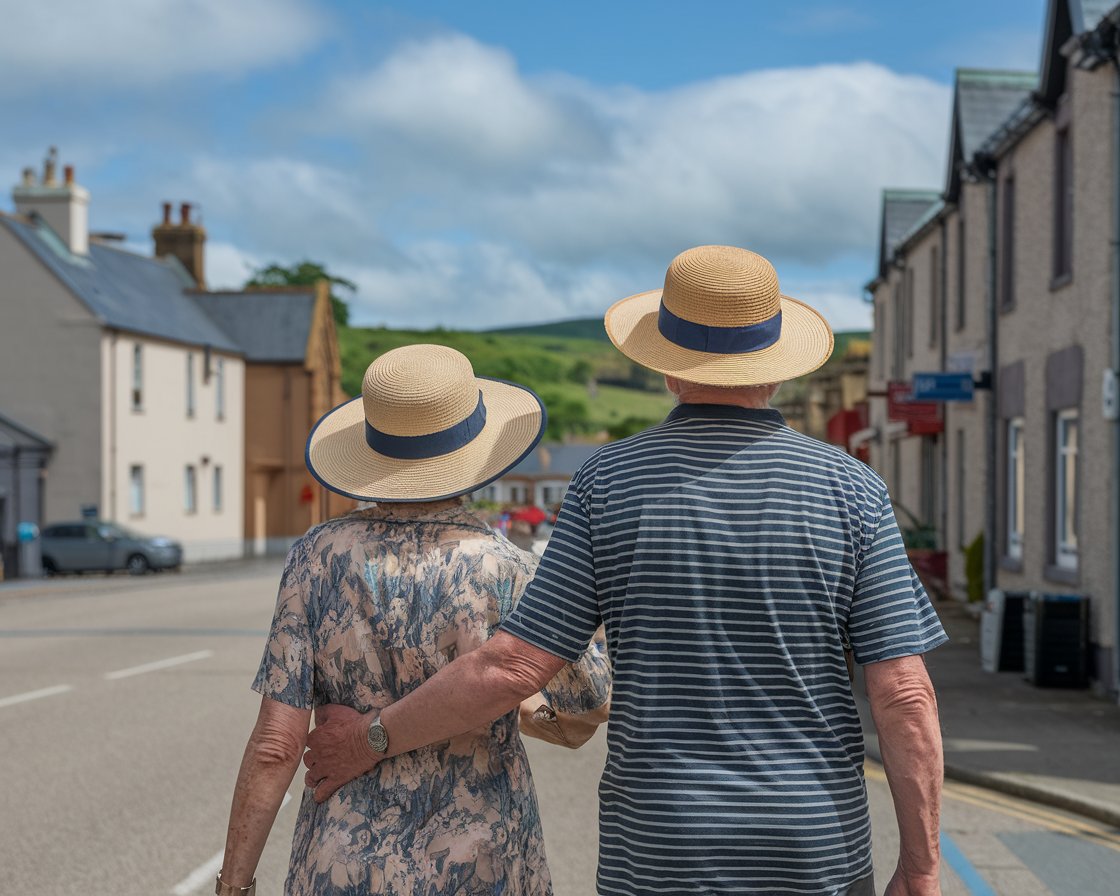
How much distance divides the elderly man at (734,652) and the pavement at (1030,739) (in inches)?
Result: 243

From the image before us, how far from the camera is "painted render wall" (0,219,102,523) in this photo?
4059 cm

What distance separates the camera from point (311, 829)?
2.91 metres

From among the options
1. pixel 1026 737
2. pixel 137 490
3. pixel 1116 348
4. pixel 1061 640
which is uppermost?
pixel 1116 348

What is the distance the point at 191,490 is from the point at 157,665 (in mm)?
33535

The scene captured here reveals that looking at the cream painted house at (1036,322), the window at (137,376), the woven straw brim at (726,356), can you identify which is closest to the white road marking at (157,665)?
the cream painted house at (1036,322)

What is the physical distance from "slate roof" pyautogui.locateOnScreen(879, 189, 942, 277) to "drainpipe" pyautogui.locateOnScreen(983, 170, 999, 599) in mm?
11229

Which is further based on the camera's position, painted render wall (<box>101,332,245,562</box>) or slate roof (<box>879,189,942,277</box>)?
painted render wall (<box>101,332,245,562</box>)

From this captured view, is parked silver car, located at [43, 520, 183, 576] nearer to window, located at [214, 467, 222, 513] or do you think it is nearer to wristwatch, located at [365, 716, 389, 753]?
window, located at [214, 467, 222, 513]

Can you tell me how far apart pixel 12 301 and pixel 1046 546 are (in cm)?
3336

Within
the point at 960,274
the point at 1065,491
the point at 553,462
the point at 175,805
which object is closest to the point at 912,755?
the point at 175,805

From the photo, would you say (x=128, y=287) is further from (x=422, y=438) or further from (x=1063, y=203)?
(x=422, y=438)

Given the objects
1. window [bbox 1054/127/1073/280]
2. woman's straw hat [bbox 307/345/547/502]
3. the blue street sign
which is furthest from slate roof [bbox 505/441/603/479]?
woman's straw hat [bbox 307/345/547/502]

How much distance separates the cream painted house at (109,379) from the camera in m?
40.8

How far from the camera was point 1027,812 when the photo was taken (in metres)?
8.38
